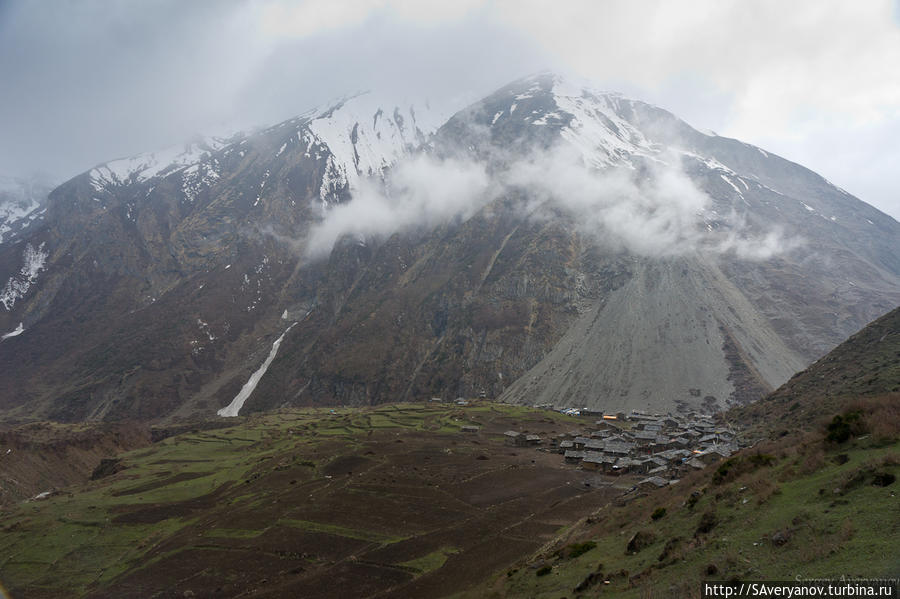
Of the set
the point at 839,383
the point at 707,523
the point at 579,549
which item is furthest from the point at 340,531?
the point at 839,383

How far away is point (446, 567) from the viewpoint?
34.2 metres

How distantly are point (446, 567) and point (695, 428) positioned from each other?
56633 millimetres

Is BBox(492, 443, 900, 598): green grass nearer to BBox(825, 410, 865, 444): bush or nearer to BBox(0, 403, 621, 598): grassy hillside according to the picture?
BBox(825, 410, 865, 444): bush

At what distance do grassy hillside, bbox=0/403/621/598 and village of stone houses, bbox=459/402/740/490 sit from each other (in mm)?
4082

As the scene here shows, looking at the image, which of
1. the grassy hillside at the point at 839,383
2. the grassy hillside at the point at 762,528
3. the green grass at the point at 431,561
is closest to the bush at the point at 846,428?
the grassy hillside at the point at 762,528

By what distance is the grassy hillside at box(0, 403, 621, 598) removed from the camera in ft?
116

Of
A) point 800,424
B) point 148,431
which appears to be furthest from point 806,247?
point 148,431

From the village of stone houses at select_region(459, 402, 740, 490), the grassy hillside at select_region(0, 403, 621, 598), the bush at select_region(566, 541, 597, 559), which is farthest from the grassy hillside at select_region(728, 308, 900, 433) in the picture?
the bush at select_region(566, 541, 597, 559)

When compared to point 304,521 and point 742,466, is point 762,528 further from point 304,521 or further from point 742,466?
point 304,521

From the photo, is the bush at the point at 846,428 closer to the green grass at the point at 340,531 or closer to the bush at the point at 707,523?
the bush at the point at 707,523

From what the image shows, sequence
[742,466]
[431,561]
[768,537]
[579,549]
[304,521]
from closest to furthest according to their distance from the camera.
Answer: [768,537], [579,549], [742,466], [431,561], [304,521]

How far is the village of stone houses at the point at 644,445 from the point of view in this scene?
171ft

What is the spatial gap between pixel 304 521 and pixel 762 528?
1640 inches

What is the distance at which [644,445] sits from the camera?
6844cm
